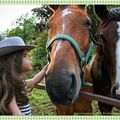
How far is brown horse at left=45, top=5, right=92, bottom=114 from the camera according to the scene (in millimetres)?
1663

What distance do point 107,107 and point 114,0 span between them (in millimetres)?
889

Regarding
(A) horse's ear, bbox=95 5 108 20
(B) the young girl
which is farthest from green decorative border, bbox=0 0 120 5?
(B) the young girl

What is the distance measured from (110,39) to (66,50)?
1.56 feet

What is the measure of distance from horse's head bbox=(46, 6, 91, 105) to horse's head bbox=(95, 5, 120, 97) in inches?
9.0

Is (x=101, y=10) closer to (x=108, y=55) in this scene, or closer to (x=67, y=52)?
(x=108, y=55)

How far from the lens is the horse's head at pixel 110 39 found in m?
2.06

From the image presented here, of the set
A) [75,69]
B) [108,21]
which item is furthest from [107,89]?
[75,69]

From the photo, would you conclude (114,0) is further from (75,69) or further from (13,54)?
(13,54)

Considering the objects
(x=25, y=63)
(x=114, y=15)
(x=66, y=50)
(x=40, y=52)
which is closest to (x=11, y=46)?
(x=25, y=63)

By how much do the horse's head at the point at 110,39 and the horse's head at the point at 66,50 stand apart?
0.23 metres

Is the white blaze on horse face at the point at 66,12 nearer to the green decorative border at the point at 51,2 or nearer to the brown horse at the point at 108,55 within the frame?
the green decorative border at the point at 51,2

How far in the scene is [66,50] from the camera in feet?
5.72

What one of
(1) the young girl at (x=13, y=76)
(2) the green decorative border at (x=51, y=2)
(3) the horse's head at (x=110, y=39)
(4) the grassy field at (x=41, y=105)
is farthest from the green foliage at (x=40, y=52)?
(1) the young girl at (x=13, y=76)

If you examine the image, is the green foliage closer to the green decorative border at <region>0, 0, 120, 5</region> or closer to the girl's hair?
the green decorative border at <region>0, 0, 120, 5</region>
